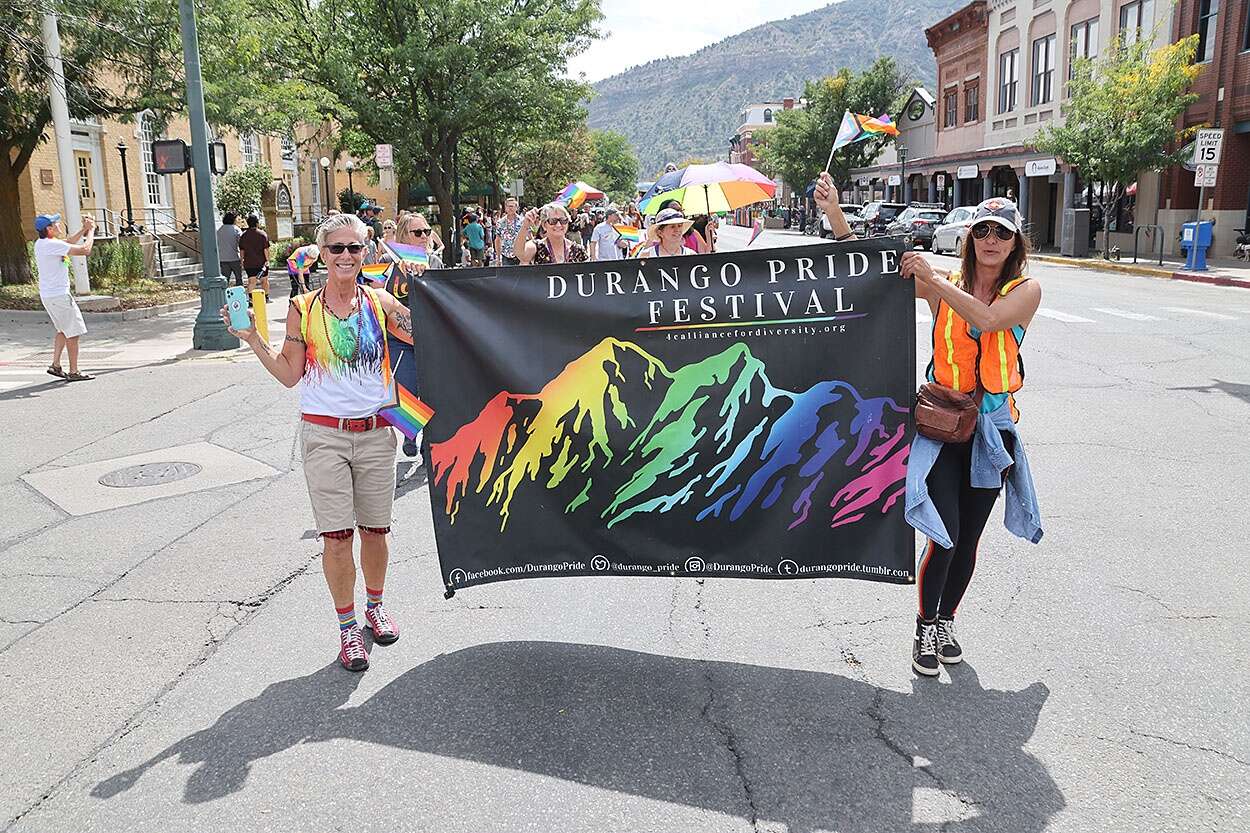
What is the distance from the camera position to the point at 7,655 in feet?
14.7

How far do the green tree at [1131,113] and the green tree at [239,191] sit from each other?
935 inches

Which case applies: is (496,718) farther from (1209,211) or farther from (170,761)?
(1209,211)

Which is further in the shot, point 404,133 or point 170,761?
point 404,133

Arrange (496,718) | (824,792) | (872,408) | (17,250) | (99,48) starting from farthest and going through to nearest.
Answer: (17,250), (99,48), (872,408), (496,718), (824,792)

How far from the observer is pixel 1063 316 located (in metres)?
16.1

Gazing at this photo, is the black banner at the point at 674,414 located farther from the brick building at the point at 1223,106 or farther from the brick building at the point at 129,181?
the brick building at the point at 1223,106

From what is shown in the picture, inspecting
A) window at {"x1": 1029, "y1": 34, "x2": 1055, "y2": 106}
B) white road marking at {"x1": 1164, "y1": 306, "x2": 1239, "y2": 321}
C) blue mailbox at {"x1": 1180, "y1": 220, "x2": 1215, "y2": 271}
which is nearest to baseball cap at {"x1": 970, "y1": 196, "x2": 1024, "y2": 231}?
white road marking at {"x1": 1164, "y1": 306, "x2": 1239, "y2": 321}

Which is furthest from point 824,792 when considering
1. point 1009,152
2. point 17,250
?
point 1009,152

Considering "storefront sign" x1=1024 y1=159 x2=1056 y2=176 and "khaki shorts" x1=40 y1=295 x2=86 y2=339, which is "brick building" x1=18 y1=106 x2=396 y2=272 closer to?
"khaki shorts" x1=40 y1=295 x2=86 y2=339

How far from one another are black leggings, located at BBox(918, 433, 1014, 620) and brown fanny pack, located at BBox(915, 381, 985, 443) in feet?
0.34

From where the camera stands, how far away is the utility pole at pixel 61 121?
16.3m

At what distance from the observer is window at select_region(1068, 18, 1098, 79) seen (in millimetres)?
34875

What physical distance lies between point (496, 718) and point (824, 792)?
1.22 metres

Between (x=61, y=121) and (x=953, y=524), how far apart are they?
17.8 meters
